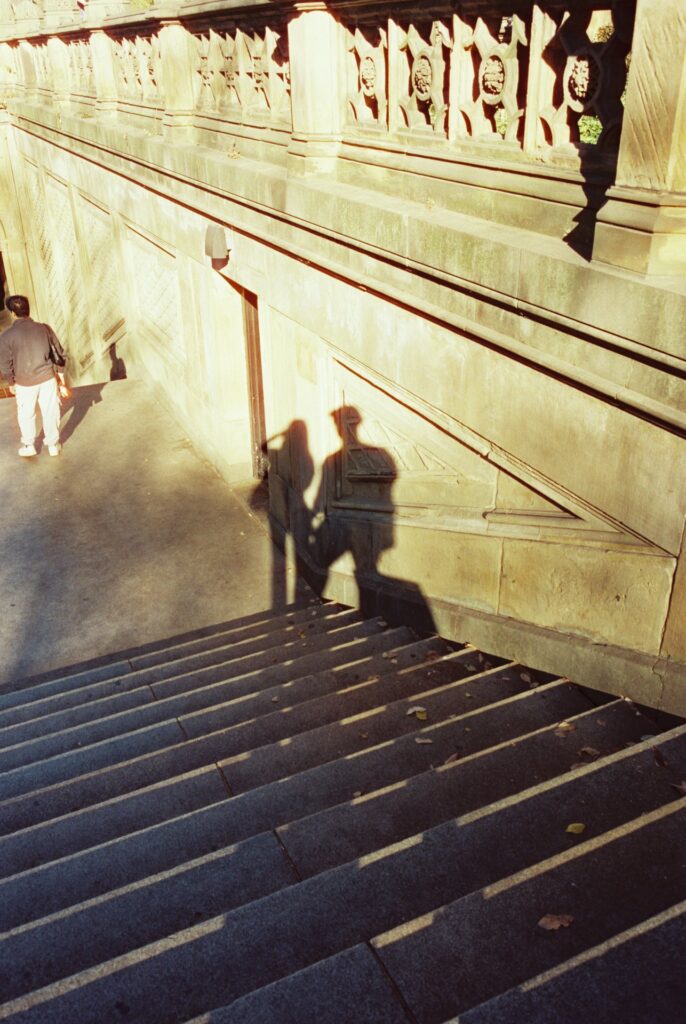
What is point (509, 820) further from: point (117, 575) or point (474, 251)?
point (117, 575)

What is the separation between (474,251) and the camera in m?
Result: 4.25

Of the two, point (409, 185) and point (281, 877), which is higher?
point (409, 185)

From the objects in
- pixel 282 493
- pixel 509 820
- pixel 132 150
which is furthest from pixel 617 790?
pixel 132 150

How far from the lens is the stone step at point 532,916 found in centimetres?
238

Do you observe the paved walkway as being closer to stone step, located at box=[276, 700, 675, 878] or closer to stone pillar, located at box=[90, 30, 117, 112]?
stone step, located at box=[276, 700, 675, 878]

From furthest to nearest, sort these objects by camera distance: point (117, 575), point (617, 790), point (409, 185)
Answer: point (117, 575) → point (409, 185) → point (617, 790)

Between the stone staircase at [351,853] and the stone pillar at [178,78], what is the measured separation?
594 centimetres

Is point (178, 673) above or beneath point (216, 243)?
beneath

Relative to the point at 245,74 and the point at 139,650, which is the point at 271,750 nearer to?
the point at 139,650

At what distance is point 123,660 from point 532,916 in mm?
4441

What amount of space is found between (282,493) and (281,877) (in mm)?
4938

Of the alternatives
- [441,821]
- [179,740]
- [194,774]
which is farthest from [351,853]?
[179,740]

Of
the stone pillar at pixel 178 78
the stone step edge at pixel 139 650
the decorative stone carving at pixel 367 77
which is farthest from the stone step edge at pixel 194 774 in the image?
the stone pillar at pixel 178 78

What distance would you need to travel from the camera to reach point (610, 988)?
2197mm
